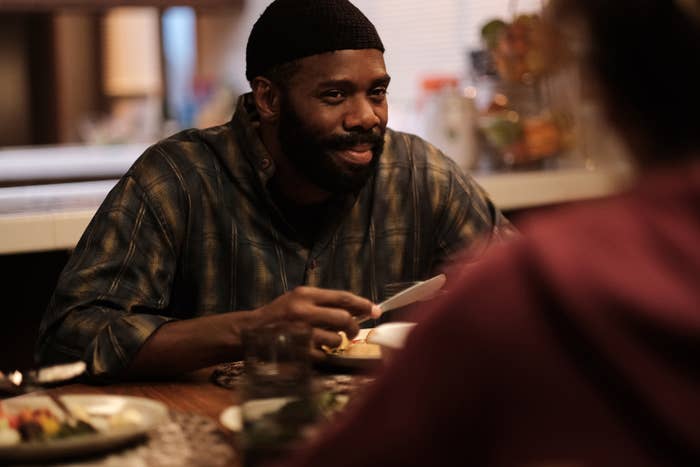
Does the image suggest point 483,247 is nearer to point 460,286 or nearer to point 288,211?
point 288,211

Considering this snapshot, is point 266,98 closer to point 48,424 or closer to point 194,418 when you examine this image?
point 194,418

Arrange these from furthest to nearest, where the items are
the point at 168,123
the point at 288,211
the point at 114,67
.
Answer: the point at 114,67, the point at 168,123, the point at 288,211

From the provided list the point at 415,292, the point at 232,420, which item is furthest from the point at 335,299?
the point at 232,420

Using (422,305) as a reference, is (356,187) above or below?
above

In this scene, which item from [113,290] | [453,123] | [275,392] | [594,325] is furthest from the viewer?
[453,123]

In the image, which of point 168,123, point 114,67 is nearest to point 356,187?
point 168,123

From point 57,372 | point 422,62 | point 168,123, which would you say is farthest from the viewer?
point 168,123

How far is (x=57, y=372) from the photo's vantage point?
1.41 metres

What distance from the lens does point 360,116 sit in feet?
6.51

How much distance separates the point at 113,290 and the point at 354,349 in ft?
1.39

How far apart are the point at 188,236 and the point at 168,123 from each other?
3.56m

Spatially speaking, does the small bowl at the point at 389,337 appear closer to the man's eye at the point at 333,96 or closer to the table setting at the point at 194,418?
the table setting at the point at 194,418

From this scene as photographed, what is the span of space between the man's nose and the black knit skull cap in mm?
98

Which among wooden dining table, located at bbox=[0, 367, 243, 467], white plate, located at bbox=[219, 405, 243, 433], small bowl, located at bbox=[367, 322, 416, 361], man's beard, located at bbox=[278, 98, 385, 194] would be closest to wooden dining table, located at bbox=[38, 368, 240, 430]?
wooden dining table, located at bbox=[0, 367, 243, 467]
